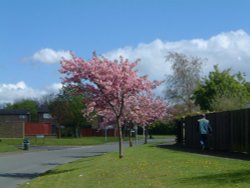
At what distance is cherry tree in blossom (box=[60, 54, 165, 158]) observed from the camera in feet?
77.9

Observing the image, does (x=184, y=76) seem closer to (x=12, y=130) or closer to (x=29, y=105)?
(x=12, y=130)

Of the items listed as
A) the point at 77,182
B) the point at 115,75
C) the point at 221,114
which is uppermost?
the point at 115,75

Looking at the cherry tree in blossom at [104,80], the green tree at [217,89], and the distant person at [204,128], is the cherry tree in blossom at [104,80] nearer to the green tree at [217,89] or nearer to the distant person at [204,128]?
the distant person at [204,128]

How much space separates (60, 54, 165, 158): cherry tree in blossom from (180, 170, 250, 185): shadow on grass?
1043 cm

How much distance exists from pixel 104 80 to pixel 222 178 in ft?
37.8

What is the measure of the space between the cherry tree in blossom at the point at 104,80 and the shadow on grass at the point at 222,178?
10.4 meters

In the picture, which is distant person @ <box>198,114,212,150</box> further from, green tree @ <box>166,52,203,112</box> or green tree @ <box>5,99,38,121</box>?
green tree @ <box>5,99,38,121</box>

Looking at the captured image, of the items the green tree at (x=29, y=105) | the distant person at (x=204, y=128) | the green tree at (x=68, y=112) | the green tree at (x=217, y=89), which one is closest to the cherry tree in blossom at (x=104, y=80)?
the distant person at (x=204, y=128)

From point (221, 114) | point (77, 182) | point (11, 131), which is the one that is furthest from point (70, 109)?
→ point (77, 182)

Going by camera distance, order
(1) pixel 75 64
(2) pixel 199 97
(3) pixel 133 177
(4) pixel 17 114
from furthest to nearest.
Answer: (4) pixel 17 114, (2) pixel 199 97, (1) pixel 75 64, (3) pixel 133 177

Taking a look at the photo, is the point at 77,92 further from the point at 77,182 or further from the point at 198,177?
the point at 198,177

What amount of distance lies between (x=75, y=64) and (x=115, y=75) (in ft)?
5.85

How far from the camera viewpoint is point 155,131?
98.4 meters

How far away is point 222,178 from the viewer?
1301cm
